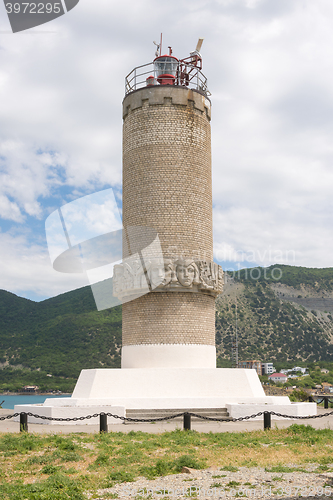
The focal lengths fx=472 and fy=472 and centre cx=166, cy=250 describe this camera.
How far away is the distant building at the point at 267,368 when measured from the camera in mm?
84688

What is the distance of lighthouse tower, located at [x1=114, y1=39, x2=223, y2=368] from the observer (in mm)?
18547

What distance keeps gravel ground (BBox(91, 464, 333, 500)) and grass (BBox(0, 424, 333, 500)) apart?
0.57ft

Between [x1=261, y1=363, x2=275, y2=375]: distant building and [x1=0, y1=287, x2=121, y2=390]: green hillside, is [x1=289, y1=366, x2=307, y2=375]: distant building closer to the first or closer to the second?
[x1=261, y1=363, x2=275, y2=375]: distant building

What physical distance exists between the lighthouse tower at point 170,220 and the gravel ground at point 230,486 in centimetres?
1027

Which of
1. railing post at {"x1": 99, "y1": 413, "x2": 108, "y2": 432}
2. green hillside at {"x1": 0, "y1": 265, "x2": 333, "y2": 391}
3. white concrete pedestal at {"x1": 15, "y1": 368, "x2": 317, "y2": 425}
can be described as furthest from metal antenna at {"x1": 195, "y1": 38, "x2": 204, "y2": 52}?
green hillside at {"x1": 0, "y1": 265, "x2": 333, "y2": 391}

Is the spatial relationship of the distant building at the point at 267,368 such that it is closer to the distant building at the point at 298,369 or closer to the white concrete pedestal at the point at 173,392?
the distant building at the point at 298,369

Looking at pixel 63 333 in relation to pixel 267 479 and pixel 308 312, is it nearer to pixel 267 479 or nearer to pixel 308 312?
pixel 308 312

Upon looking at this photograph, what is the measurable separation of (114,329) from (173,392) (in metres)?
66.0

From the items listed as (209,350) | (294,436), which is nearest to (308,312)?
(209,350)

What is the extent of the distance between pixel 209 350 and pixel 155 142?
29.1ft

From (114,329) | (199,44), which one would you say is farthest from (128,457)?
(114,329)

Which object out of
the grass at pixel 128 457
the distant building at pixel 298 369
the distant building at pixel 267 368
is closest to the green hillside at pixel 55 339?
the distant building at pixel 267 368

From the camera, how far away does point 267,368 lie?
8625 centimetres

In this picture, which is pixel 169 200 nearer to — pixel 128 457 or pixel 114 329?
pixel 128 457
